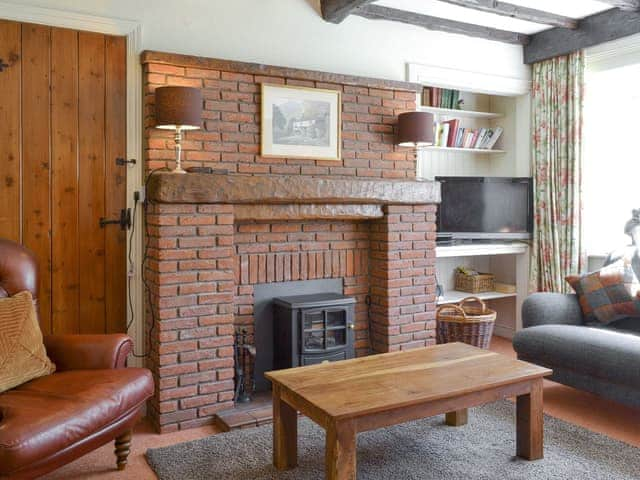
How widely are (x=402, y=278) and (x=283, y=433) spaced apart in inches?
62.9

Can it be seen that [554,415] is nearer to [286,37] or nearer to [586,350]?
[586,350]

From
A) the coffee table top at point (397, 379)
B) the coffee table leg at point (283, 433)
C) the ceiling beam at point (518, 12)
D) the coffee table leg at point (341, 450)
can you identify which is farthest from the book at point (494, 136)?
the coffee table leg at point (341, 450)

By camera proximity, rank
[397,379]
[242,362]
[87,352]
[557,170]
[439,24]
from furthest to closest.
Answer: [557,170], [439,24], [242,362], [87,352], [397,379]

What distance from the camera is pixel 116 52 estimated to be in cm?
319

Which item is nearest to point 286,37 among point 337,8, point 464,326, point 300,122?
point 337,8

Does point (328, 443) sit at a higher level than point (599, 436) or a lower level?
higher

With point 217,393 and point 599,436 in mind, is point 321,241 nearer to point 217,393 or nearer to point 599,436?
point 217,393

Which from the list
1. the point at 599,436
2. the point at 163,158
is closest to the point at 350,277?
the point at 163,158

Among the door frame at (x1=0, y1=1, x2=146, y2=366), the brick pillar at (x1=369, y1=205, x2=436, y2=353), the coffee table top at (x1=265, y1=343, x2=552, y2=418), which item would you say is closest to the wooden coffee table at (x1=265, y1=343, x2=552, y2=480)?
the coffee table top at (x1=265, y1=343, x2=552, y2=418)

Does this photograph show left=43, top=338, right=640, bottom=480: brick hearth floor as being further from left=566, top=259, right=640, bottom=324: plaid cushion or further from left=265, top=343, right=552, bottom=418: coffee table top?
left=265, top=343, right=552, bottom=418: coffee table top

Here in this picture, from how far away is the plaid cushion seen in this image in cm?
354

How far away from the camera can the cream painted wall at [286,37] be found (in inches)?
128

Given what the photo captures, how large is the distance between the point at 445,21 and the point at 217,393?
2997 mm

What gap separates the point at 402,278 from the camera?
152 inches
